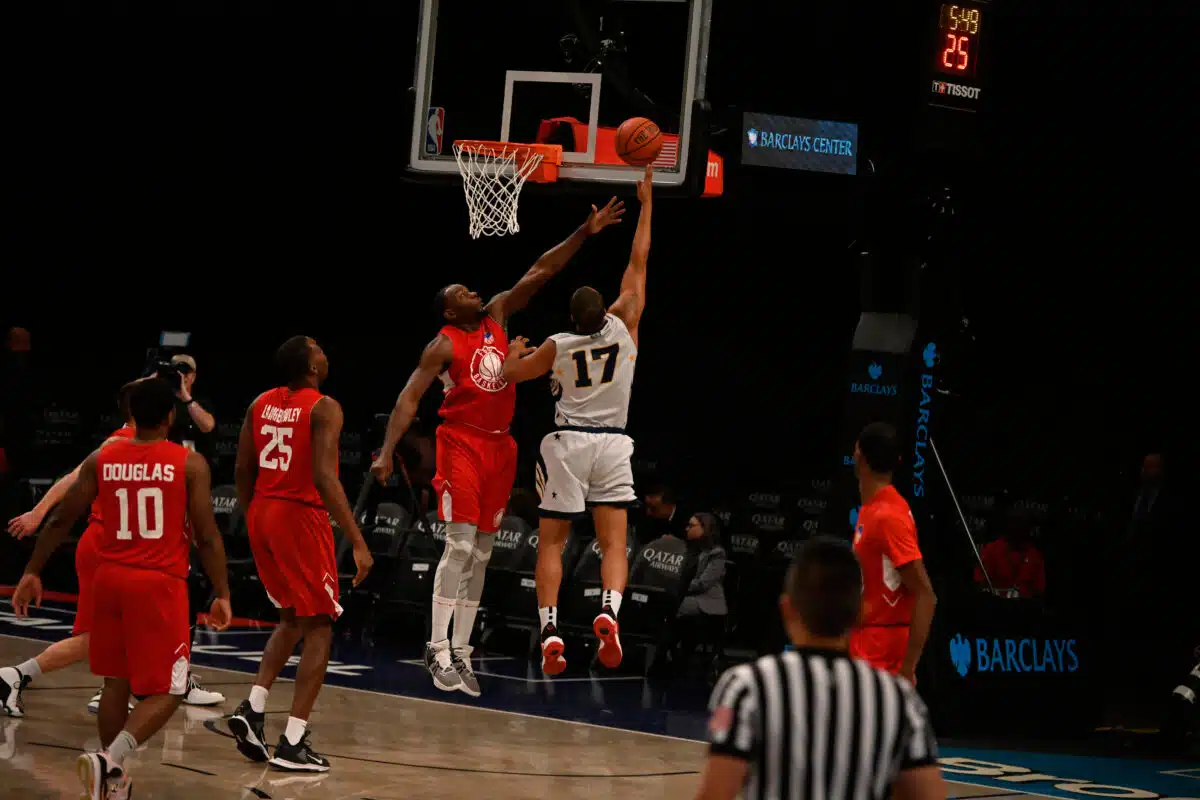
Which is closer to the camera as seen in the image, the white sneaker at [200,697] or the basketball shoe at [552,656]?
the basketball shoe at [552,656]

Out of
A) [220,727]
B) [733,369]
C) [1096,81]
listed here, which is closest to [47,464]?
[733,369]

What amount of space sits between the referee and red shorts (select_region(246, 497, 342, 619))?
4730 millimetres

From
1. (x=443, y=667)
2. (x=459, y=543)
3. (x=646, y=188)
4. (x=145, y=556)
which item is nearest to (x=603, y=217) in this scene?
(x=646, y=188)

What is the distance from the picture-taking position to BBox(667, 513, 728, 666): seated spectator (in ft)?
41.8

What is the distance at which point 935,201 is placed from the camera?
36.5 ft

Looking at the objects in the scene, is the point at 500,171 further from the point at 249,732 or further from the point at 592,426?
the point at 249,732

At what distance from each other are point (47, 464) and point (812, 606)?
16.0 m

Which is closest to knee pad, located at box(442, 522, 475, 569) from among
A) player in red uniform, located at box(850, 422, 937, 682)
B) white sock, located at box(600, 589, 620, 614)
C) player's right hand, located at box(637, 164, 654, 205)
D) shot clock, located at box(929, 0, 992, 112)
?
white sock, located at box(600, 589, 620, 614)

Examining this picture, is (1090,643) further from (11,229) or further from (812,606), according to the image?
(11,229)

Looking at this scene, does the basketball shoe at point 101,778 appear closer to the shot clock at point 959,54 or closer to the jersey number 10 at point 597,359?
the jersey number 10 at point 597,359

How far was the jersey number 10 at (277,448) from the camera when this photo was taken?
25.8ft

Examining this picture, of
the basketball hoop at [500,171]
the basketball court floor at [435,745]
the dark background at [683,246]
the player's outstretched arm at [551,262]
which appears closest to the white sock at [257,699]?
the basketball court floor at [435,745]

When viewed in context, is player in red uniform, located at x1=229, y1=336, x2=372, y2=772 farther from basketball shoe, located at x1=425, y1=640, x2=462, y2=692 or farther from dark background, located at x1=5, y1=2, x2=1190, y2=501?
dark background, located at x1=5, y1=2, x2=1190, y2=501

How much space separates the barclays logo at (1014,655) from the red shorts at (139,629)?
592 centimetres
